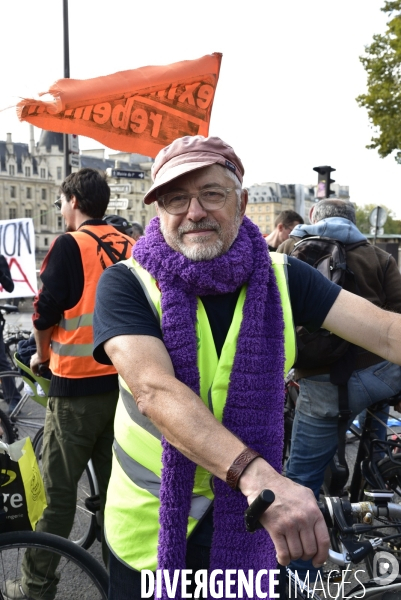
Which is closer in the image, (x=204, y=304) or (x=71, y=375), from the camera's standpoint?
(x=204, y=304)

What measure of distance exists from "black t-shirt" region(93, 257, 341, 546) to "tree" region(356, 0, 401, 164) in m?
18.4

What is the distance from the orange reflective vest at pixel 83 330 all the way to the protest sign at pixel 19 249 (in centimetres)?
733

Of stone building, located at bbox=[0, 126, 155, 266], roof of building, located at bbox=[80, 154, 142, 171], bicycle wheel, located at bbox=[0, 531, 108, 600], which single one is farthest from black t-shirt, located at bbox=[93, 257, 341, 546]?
roof of building, located at bbox=[80, 154, 142, 171]

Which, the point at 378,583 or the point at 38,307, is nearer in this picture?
the point at 378,583

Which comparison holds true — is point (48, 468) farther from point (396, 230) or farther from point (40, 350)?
point (396, 230)

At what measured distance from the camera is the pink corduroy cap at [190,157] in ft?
6.16

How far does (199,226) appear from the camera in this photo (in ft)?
6.33

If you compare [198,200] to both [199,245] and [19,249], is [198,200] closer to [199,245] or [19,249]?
[199,245]

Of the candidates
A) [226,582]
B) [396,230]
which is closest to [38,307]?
[226,582]

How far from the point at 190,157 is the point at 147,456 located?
81 cm

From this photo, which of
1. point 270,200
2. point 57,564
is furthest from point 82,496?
point 270,200

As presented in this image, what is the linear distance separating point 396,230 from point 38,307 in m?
128

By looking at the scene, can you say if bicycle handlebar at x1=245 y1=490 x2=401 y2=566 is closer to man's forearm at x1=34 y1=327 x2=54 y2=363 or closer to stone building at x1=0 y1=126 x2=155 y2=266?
man's forearm at x1=34 y1=327 x2=54 y2=363

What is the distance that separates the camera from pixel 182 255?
1.91 meters
